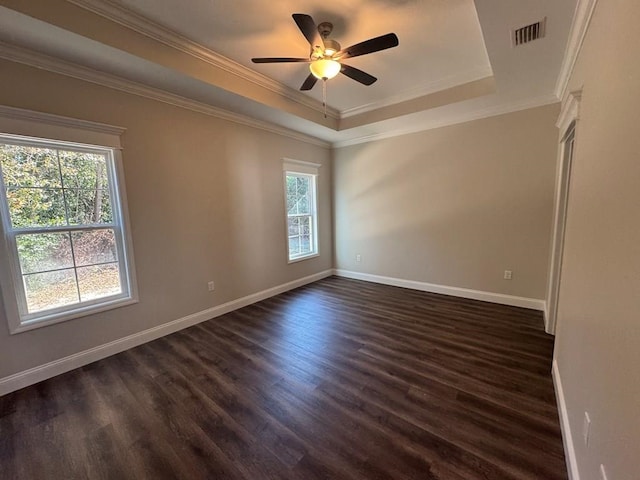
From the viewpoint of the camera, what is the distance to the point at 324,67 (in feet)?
7.40

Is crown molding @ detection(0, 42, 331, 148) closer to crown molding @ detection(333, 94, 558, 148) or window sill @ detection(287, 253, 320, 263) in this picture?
crown molding @ detection(333, 94, 558, 148)

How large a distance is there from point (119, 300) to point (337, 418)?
2408 millimetres

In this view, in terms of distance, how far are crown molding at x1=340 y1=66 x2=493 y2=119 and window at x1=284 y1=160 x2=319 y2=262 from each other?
1.22 meters

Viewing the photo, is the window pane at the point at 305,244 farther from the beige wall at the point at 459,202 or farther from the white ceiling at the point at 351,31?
the white ceiling at the point at 351,31

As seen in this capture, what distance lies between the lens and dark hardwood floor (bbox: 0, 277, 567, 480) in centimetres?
148

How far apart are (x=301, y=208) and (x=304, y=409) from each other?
3484 mm

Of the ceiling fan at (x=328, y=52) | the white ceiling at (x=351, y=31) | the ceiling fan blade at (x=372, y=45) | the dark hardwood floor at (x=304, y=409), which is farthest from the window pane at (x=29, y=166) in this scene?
the ceiling fan blade at (x=372, y=45)

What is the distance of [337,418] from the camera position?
5.85ft

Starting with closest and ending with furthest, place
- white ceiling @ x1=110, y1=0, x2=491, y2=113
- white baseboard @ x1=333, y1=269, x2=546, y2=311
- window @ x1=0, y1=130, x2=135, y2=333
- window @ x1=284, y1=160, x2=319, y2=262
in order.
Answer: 1. white ceiling @ x1=110, y1=0, x2=491, y2=113
2. window @ x1=0, y1=130, x2=135, y2=333
3. white baseboard @ x1=333, y1=269, x2=546, y2=311
4. window @ x1=284, y1=160, x2=319, y2=262

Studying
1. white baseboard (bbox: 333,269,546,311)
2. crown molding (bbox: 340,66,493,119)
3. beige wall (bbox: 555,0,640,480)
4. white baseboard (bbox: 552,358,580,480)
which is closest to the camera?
beige wall (bbox: 555,0,640,480)

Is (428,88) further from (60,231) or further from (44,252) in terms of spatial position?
(44,252)

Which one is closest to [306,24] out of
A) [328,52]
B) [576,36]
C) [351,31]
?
[328,52]

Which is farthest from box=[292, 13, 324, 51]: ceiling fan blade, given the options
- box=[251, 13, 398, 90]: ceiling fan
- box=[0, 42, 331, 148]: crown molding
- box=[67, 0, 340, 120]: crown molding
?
box=[0, 42, 331, 148]: crown molding

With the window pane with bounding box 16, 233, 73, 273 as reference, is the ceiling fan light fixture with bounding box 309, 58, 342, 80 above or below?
above
